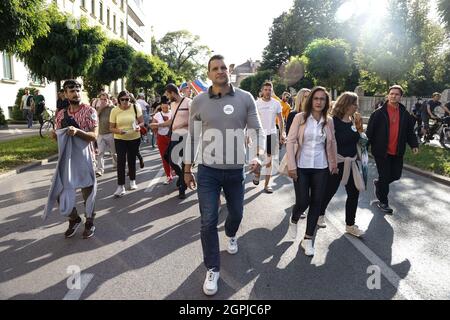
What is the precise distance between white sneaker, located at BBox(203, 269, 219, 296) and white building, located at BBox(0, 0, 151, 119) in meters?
10.1

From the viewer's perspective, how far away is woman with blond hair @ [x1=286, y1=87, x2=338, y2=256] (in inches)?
164

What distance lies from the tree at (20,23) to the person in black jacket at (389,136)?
25.6ft

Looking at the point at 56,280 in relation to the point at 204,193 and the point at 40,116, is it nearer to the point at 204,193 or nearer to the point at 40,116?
the point at 204,193

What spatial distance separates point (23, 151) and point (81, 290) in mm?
9332

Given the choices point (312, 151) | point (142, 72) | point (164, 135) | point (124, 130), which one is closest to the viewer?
point (312, 151)

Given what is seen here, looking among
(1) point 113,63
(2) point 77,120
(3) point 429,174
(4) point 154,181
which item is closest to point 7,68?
(1) point 113,63

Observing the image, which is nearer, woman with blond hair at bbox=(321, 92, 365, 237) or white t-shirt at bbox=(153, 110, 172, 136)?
woman with blond hair at bbox=(321, 92, 365, 237)

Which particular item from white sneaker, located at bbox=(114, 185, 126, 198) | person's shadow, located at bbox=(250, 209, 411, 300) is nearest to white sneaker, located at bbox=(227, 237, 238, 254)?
person's shadow, located at bbox=(250, 209, 411, 300)

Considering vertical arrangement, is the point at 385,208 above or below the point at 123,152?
below

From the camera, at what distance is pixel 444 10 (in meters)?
14.9

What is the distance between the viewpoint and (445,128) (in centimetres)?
1359

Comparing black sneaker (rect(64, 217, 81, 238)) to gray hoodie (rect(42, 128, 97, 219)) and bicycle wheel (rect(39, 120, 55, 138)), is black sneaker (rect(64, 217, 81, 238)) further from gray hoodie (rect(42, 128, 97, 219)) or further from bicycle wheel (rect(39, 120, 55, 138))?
bicycle wheel (rect(39, 120, 55, 138))

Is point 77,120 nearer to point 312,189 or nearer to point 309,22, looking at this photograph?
point 312,189
